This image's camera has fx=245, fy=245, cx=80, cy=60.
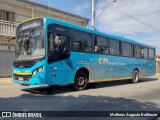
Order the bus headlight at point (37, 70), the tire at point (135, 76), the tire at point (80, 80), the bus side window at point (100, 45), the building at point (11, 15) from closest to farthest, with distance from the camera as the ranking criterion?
1. the bus headlight at point (37, 70)
2. the tire at point (80, 80)
3. the bus side window at point (100, 45)
4. the tire at point (135, 76)
5. the building at point (11, 15)

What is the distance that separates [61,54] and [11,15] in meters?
13.9

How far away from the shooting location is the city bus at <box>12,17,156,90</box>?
10.6 m

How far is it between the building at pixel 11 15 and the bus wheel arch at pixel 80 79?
1056cm

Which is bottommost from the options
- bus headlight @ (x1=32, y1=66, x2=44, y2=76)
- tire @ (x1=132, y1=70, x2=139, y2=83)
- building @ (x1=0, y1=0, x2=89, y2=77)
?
tire @ (x1=132, y1=70, x2=139, y2=83)

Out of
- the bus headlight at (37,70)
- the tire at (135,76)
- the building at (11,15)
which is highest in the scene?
the building at (11,15)

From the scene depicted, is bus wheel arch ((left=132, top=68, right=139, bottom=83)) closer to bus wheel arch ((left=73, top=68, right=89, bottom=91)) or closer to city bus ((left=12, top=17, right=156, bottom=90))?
city bus ((left=12, top=17, right=156, bottom=90))

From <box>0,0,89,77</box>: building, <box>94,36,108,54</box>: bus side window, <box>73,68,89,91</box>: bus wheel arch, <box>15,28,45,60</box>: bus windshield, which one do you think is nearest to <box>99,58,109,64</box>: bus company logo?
<box>94,36,108,54</box>: bus side window

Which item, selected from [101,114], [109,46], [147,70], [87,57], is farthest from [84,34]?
[147,70]

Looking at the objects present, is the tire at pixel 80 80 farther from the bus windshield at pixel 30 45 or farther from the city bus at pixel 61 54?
the bus windshield at pixel 30 45

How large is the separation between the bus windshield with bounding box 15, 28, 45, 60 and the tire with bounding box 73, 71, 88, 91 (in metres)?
2.71

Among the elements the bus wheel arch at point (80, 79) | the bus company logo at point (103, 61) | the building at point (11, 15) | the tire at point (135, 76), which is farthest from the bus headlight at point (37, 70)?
the building at point (11, 15)

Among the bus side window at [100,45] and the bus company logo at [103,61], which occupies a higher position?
the bus side window at [100,45]

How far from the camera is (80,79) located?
12.8m

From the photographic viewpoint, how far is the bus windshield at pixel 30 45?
10.6 m
